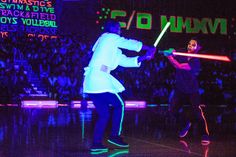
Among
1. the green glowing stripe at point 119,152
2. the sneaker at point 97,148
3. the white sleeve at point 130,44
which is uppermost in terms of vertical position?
the white sleeve at point 130,44

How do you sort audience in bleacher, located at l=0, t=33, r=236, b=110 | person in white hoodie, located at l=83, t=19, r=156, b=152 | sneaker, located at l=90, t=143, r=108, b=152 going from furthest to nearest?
audience in bleacher, located at l=0, t=33, r=236, b=110, person in white hoodie, located at l=83, t=19, r=156, b=152, sneaker, located at l=90, t=143, r=108, b=152

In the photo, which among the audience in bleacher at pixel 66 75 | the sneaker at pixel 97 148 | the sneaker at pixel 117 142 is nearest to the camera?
the sneaker at pixel 97 148

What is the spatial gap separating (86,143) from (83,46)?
46.1 ft

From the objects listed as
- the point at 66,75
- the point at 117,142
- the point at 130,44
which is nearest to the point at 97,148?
the point at 117,142

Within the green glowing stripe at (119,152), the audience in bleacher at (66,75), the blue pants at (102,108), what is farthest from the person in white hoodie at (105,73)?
the audience in bleacher at (66,75)

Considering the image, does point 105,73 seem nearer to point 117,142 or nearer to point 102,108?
point 102,108

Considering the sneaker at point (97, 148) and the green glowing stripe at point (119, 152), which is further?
the sneaker at point (97, 148)

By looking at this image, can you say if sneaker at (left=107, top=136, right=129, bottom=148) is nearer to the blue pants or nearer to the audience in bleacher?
the blue pants

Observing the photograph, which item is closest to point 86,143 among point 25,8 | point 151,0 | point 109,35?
point 109,35

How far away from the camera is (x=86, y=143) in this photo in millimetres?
7688

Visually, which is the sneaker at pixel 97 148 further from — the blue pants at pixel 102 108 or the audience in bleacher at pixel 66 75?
the audience in bleacher at pixel 66 75

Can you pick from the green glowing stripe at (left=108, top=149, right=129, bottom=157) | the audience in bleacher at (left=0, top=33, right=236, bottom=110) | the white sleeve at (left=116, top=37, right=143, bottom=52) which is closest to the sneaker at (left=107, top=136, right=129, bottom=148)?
the green glowing stripe at (left=108, top=149, right=129, bottom=157)

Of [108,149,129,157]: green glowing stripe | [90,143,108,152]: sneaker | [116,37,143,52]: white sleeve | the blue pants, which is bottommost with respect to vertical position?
[108,149,129,157]: green glowing stripe

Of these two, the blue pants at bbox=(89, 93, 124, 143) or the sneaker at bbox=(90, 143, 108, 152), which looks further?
the blue pants at bbox=(89, 93, 124, 143)
